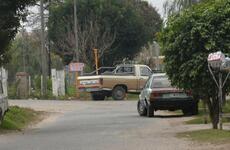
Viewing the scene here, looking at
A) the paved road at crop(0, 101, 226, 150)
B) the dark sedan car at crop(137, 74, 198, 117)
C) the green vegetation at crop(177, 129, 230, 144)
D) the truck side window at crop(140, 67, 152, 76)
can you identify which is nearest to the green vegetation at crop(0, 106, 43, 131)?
the paved road at crop(0, 101, 226, 150)

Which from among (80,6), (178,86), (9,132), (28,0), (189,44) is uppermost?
(80,6)

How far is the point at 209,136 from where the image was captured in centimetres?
1514

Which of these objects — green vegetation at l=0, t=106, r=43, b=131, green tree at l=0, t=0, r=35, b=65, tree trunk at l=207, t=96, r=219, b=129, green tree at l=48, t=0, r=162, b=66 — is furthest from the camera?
green tree at l=48, t=0, r=162, b=66

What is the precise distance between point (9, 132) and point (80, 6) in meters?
44.7

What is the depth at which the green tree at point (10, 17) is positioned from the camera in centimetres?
1931

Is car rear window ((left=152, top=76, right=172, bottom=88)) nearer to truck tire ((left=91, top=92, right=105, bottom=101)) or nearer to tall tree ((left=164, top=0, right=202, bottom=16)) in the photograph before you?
tall tree ((left=164, top=0, right=202, bottom=16))

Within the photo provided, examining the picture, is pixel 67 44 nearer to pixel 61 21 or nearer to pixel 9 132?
pixel 61 21

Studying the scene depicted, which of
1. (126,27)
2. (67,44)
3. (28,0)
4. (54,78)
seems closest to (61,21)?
(67,44)

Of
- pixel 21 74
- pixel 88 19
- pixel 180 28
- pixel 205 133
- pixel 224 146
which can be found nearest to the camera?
pixel 224 146

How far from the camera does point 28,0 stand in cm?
1959

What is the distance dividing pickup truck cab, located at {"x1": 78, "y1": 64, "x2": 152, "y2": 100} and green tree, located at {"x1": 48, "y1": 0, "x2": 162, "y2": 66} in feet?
60.8

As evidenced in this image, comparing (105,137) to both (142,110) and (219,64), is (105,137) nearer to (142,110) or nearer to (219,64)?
(219,64)

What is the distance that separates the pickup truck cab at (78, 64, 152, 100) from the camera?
41.3 m

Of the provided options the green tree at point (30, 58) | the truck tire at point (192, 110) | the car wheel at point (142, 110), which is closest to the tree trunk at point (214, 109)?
the truck tire at point (192, 110)
